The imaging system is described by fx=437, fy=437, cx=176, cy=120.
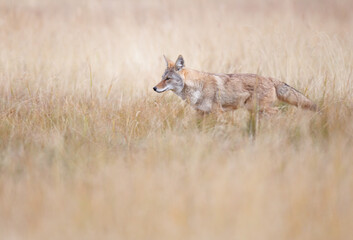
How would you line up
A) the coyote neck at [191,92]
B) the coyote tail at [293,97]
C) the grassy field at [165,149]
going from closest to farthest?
the grassy field at [165,149] < the coyote tail at [293,97] < the coyote neck at [191,92]

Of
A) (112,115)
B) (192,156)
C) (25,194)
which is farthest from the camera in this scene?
(112,115)

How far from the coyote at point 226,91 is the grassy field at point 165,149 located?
0.84 feet

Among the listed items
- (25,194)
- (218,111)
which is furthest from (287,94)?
(25,194)

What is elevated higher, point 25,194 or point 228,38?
point 228,38

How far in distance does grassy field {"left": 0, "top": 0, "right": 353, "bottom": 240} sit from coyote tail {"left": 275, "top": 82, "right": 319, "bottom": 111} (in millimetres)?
227

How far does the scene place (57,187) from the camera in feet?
11.1

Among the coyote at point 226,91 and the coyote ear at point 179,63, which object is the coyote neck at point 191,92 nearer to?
the coyote at point 226,91

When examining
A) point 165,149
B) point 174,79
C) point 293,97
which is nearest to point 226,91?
point 174,79

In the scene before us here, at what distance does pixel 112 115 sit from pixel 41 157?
1549 mm

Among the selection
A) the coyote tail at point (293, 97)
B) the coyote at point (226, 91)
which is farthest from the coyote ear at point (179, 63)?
the coyote tail at point (293, 97)

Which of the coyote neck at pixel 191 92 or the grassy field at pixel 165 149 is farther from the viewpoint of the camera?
the coyote neck at pixel 191 92

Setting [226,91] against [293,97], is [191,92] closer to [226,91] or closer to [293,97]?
[226,91]

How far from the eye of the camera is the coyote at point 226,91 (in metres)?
5.82

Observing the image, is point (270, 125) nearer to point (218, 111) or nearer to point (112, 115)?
point (218, 111)
